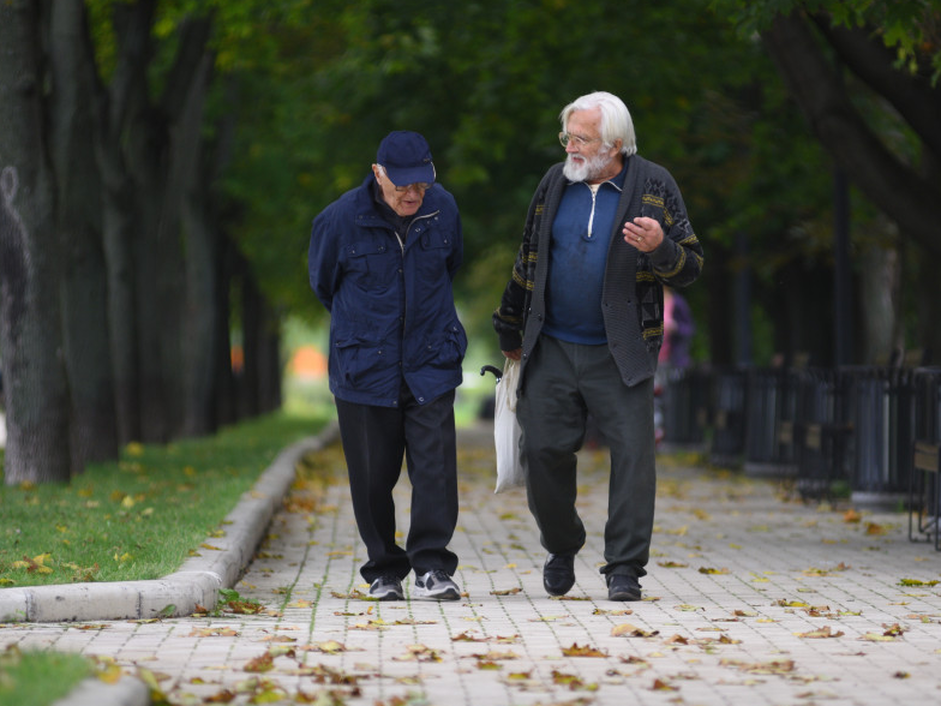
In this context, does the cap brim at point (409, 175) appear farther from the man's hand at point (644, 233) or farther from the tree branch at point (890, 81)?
the tree branch at point (890, 81)

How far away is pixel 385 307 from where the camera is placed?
26.5ft

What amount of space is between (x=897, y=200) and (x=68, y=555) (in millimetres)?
7508

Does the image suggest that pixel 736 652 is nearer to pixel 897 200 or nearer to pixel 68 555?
pixel 68 555

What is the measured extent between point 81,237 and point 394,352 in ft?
29.1

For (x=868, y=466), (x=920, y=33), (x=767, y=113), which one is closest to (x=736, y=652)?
(x=920, y=33)

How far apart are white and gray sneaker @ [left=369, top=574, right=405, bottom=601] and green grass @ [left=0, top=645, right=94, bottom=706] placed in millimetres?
2617

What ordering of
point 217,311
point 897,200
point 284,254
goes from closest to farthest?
point 897,200, point 217,311, point 284,254

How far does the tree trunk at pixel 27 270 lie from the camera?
13531 millimetres

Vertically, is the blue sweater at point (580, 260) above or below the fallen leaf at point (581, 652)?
above

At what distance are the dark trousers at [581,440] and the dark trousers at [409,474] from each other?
39 centimetres

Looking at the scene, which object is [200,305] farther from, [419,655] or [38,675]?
Answer: [38,675]

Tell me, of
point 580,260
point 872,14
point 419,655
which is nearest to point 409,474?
point 580,260

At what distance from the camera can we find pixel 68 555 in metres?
8.99

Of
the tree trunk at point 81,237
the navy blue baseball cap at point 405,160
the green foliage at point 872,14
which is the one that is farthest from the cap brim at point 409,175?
the tree trunk at point 81,237
